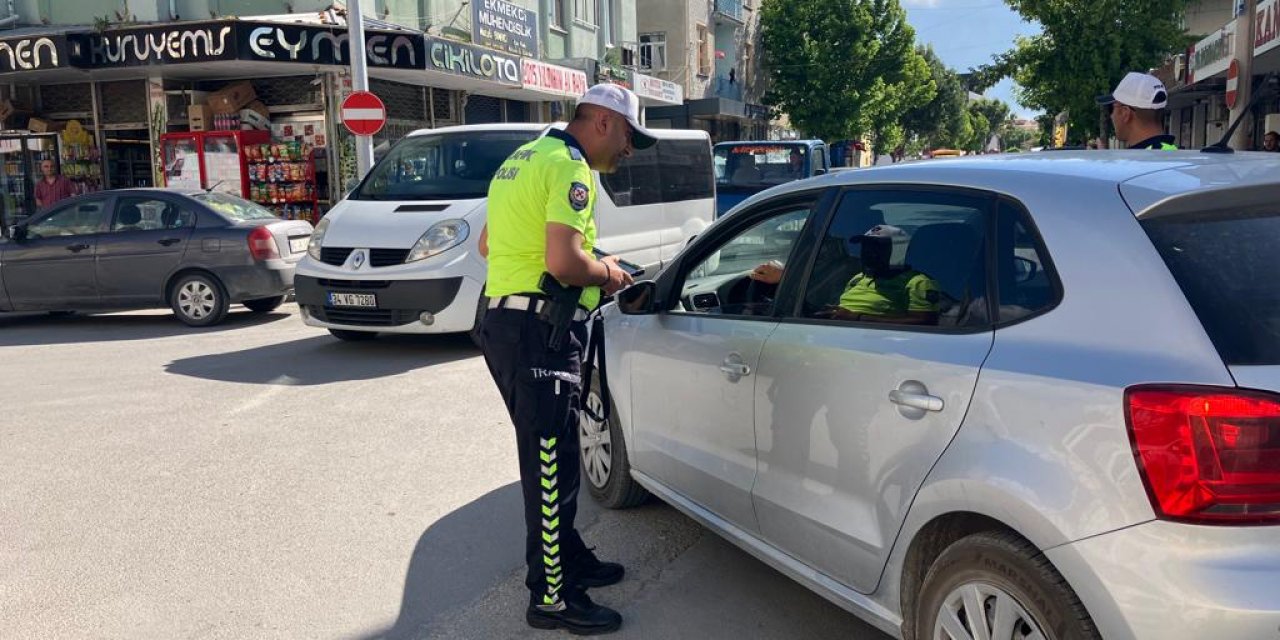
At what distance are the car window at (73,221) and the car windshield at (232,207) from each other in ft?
3.55

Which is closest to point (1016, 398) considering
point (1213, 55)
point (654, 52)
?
point (1213, 55)

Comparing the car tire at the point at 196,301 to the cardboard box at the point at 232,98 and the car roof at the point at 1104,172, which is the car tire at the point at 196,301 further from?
the car roof at the point at 1104,172

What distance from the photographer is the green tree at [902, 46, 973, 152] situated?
66.2m

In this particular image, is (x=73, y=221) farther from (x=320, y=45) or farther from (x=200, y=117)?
(x=200, y=117)

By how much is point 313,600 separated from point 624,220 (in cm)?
623

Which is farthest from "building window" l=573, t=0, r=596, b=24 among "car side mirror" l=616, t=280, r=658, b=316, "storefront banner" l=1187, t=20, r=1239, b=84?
"car side mirror" l=616, t=280, r=658, b=316

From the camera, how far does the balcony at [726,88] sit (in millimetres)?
37781

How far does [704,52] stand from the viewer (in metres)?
36.6

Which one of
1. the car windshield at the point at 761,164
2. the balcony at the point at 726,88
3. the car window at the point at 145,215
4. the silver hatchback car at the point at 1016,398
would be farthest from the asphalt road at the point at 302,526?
the balcony at the point at 726,88

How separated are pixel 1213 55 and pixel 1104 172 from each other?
59.6 ft

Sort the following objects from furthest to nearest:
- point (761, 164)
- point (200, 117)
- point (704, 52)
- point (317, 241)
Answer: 1. point (704, 52)
2. point (200, 117)
3. point (761, 164)
4. point (317, 241)

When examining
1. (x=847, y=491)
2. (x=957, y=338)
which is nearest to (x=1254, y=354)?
(x=957, y=338)

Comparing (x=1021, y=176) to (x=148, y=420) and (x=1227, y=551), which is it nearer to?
(x=1227, y=551)

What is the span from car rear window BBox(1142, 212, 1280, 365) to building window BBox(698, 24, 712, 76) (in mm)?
34747
